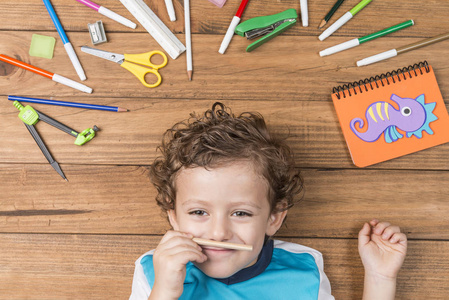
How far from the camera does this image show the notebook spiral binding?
87 centimetres

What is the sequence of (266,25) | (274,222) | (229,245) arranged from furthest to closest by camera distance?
(266,25) < (274,222) < (229,245)

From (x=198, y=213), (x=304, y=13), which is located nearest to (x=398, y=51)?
(x=304, y=13)

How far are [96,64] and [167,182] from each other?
13.4 inches

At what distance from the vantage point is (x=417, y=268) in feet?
2.86

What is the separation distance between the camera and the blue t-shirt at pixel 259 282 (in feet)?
2.52

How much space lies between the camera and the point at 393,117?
34.1 inches

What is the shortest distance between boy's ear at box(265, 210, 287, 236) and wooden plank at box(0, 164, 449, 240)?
12 centimetres

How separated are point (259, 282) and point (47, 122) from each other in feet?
1.93

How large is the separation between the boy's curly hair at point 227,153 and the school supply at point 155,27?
17cm

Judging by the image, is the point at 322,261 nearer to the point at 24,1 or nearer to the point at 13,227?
the point at 13,227

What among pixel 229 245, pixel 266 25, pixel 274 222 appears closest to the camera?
pixel 229 245

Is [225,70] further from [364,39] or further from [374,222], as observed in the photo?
[374,222]

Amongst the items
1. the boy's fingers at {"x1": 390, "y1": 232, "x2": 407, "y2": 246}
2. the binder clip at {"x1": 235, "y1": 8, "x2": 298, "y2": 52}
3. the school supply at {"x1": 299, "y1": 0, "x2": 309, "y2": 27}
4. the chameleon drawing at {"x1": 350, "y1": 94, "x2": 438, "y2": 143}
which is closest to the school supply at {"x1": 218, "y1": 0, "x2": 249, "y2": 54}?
the binder clip at {"x1": 235, "y1": 8, "x2": 298, "y2": 52}

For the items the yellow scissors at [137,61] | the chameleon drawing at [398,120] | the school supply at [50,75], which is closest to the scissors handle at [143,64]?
the yellow scissors at [137,61]
